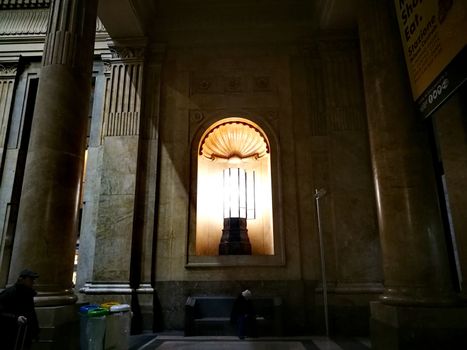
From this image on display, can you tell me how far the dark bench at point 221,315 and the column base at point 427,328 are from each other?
11.1ft

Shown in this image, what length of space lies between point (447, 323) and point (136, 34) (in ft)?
30.9

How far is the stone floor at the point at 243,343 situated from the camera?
6505 mm

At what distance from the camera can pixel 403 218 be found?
16.4ft

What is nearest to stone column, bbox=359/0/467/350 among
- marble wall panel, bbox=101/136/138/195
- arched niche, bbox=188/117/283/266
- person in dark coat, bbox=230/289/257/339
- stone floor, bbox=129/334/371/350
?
stone floor, bbox=129/334/371/350

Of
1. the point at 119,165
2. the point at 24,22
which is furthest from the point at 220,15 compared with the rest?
the point at 24,22

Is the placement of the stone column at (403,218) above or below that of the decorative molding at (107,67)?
below

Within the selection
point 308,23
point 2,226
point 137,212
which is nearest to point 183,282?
point 137,212

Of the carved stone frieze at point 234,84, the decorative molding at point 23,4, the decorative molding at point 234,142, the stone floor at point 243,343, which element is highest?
the decorative molding at point 23,4

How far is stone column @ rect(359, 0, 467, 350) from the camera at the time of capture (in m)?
4.50

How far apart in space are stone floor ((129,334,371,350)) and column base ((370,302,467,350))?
207cm

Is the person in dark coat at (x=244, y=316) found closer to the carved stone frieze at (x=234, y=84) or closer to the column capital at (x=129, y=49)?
the carved stone frieze at (x=234, y=84)

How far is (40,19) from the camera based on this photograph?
1058 centimetres

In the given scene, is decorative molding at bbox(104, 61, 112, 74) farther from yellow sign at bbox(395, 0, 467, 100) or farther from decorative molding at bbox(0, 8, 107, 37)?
yellow sign at bbox(395, 0, 467, 100)

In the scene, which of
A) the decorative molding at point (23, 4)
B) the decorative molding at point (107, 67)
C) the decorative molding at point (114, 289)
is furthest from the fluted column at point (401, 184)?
the decorative molding at point (23, 4)
